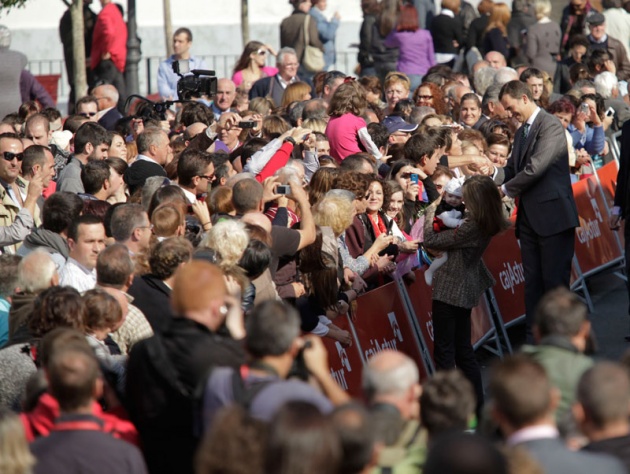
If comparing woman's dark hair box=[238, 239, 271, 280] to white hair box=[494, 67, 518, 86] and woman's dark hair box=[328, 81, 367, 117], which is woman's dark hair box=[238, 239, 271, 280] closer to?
woman's dark hair box=[328, 81, 367, 117]

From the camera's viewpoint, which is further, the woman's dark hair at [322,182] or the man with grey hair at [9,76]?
the man with grey hair at [9,76]

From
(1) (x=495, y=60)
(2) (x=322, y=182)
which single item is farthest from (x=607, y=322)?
(1) (x=495, y=60)

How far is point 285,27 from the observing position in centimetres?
2003

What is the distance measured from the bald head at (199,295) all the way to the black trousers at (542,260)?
492 cm

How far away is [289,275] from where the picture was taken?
893 cm

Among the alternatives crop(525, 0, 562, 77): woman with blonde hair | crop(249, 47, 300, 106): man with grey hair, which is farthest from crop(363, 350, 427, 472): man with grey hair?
crop(525, 0, 562, 77): woman with blonde hair

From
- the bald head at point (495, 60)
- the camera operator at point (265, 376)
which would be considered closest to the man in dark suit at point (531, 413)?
the camera operator at point (265, 376)

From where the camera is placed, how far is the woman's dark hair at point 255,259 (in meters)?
7.79

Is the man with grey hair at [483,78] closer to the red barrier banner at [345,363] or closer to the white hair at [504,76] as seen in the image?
the white hair at [504,76]

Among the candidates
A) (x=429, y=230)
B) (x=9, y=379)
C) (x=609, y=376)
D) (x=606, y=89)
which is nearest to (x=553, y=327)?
(x=609, y=376)

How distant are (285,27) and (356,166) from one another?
383 inches

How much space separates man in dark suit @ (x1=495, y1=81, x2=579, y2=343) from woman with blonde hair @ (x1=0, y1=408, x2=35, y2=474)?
19.4 ft

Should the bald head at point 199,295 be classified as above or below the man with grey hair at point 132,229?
above

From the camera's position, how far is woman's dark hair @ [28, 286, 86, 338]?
6.63m
